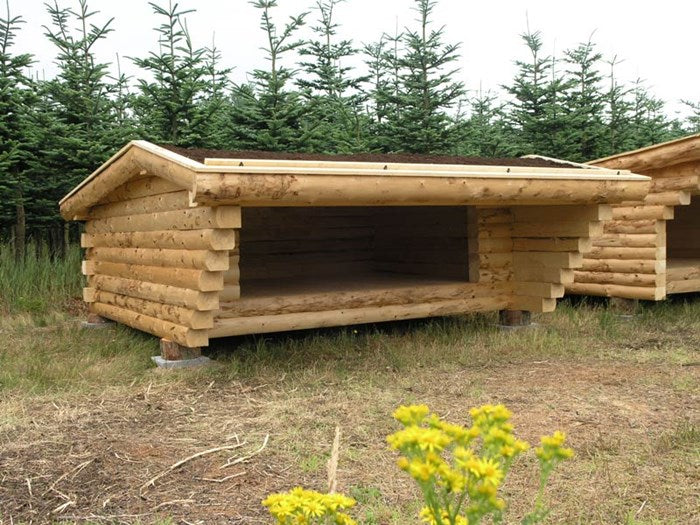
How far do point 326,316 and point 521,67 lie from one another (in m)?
11.5

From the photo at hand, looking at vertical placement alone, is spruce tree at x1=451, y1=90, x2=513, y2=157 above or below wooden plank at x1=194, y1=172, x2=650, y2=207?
above

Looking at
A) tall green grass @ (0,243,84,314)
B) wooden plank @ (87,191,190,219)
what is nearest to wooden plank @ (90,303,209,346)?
wooden plank @ (87,191,190,219)

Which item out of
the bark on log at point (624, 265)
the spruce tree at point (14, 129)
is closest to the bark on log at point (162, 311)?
the spruce tree at point (14, 129)

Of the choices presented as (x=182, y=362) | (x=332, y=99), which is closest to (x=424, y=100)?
(x=332, y=99)

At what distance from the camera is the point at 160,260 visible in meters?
6.82

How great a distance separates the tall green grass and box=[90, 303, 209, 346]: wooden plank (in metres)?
1.43

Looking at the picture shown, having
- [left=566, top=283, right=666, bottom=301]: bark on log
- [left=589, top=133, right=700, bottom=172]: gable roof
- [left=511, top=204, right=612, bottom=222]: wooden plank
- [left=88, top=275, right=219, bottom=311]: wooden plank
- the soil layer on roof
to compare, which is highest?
[left=589, top=133, right=700, bottom=172]: gable roof

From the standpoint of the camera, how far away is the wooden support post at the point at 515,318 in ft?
27.5

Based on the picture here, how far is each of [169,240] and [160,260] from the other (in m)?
0.35

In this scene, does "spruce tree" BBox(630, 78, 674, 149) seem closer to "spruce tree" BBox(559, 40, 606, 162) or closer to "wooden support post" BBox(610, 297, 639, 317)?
"spruce tree" BBox(559, 40, 606, 162)

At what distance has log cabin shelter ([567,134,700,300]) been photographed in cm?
877

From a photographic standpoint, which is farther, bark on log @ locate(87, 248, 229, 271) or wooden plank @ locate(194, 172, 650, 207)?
bark on log @ locate(87, 248, 229, 271)

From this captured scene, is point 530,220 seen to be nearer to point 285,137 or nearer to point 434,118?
point 285,137

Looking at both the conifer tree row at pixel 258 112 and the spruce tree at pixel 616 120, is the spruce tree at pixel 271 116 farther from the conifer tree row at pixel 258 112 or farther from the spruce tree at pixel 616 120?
the spruce tree at pixel 616 120
